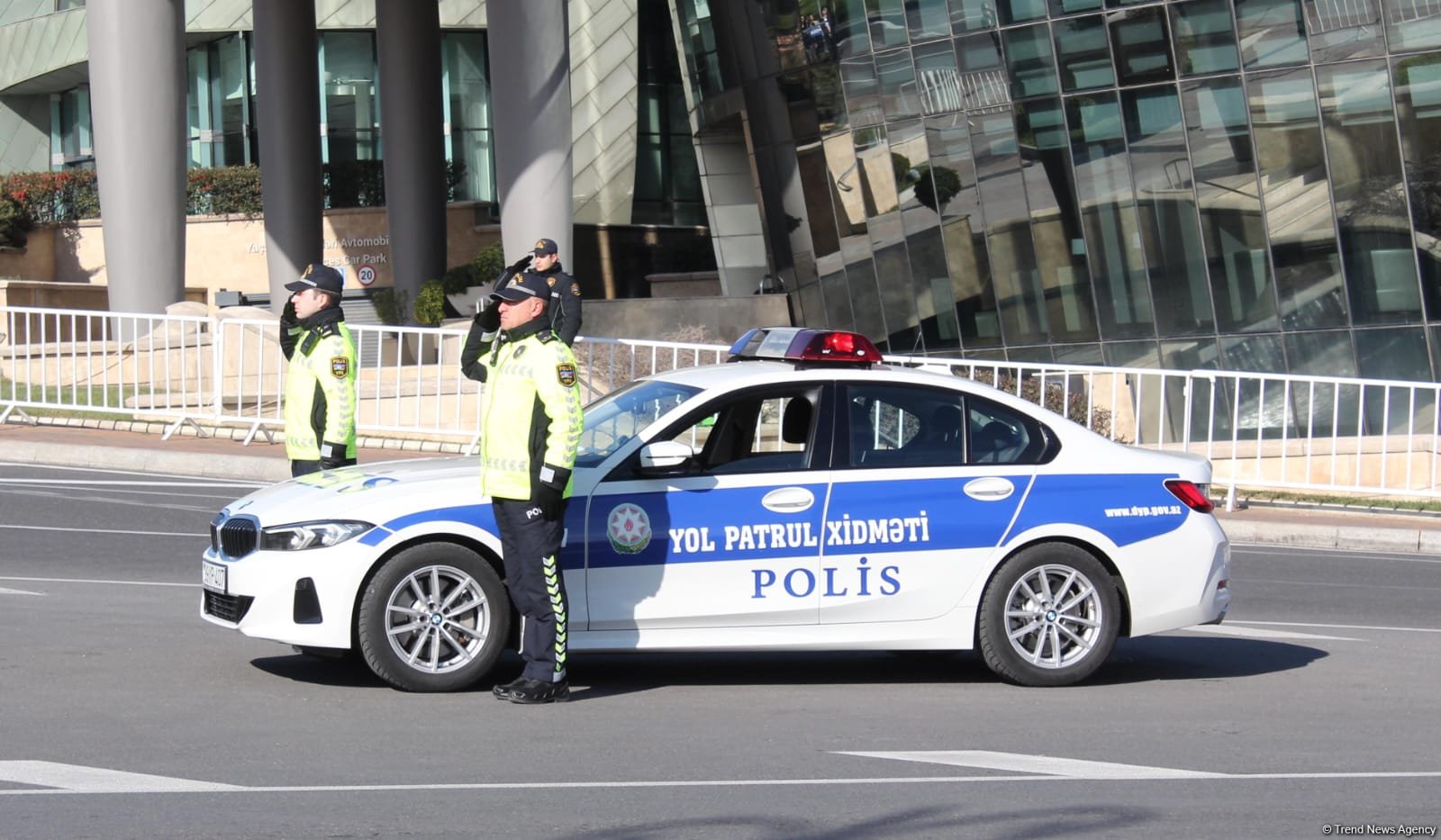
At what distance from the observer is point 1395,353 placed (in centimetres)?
2606

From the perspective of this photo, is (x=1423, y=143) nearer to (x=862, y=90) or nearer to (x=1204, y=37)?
(x=1204, y=37)

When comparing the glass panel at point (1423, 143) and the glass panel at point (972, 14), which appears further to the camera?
the glass panel at point (972, 14)

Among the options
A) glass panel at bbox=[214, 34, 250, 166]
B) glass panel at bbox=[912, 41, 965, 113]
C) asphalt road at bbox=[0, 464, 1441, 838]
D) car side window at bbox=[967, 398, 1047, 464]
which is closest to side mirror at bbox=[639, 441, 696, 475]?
asphalt road at bbox=[0, 464, 1441, 838]

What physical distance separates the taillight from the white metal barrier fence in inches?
301

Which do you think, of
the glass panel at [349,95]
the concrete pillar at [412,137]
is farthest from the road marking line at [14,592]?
the glass panel at [349,95]

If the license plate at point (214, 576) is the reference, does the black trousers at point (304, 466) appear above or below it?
above

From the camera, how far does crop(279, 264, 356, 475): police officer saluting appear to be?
9.66m

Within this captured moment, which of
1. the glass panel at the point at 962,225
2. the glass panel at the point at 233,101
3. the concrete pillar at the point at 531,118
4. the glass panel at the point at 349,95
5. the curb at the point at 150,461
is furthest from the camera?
the glass panel at the point at 233,101

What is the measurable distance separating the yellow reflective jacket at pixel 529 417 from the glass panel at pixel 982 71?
21.7 metres

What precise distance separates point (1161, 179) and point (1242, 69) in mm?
2026

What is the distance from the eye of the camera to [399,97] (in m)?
32.8

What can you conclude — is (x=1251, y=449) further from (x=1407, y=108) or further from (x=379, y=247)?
(x=379, y=247)

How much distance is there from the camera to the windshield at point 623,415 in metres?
8.12

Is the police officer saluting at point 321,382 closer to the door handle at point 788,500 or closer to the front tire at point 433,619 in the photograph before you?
the front tire at point 433,619
